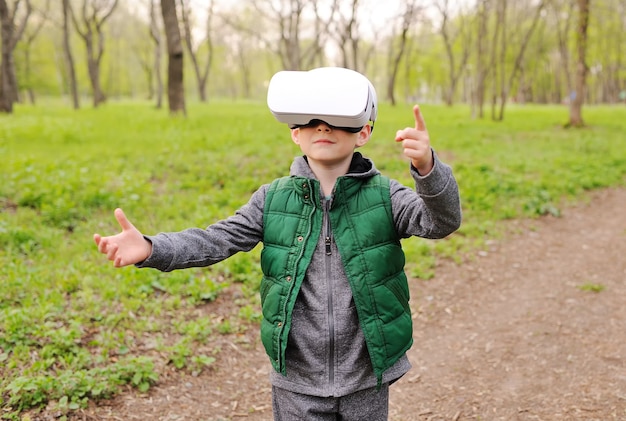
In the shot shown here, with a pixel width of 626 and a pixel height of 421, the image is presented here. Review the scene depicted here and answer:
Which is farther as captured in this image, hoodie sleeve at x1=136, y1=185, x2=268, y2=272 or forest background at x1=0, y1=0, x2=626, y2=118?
forest background at x1=0, y1=0, x2=626, y2=118

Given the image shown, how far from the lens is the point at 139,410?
3.38m

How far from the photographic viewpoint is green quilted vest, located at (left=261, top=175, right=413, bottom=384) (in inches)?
76.7

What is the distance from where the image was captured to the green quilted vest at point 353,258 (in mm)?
1949

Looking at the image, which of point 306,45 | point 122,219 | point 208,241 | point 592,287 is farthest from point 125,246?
point 306,45

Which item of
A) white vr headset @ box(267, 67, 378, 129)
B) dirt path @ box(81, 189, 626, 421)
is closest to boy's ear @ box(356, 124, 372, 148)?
white vr headset @ box(267, 67, 378, 129)

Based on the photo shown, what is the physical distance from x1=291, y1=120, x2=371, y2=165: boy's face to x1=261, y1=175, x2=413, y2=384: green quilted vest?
0.10 metres

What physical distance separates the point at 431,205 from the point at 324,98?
0.50m

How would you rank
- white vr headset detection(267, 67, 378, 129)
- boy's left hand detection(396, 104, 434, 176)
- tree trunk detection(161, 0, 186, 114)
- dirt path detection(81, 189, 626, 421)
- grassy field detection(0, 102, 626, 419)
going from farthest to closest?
1. tree trunk detection(161, 0, 186, 114)
2. grassy field detection(0, 102, 626, 419)
3. dirt path detection(81, 189, 626, 421)
4. white vr headset detection(267, 67, 378, 129)
5. boy's left hand detection(396, 104, 434, 176)

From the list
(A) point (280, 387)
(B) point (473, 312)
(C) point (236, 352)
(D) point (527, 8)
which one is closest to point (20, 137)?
(C) point (236, 352)

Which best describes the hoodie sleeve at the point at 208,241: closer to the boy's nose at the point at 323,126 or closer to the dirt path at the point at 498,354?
the boy's nose at the point at 323,126

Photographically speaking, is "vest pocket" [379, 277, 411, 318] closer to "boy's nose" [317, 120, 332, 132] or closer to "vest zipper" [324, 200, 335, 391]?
"vest zipper" [324, 200, 335, 391]

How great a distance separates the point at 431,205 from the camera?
1.79 meters

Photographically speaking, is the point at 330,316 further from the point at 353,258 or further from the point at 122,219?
the point at 122,219

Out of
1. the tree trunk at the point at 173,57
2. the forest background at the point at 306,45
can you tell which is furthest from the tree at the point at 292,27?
the tree trunk at the point at 173,57
